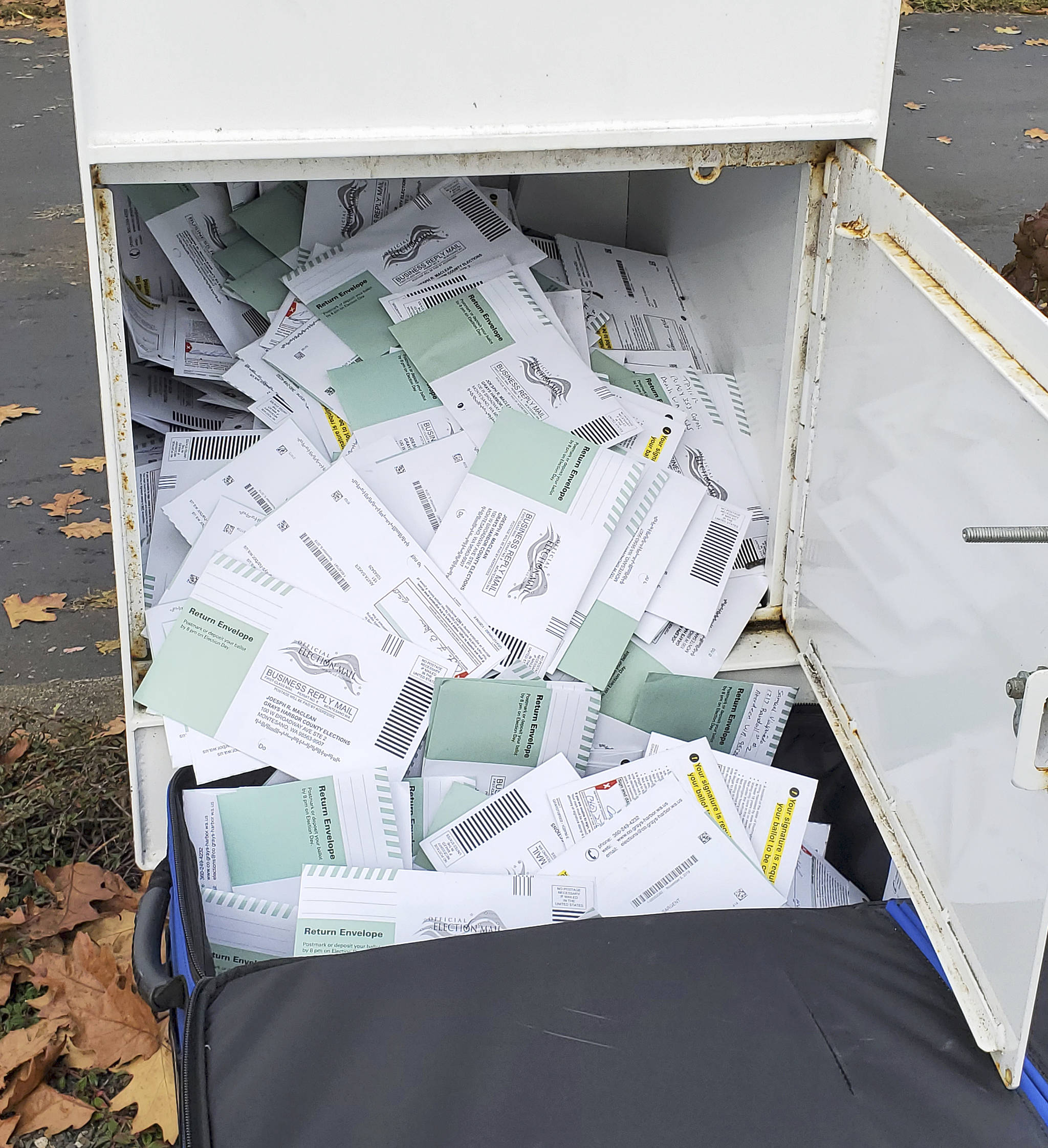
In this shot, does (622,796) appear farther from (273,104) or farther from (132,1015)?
(273,104)

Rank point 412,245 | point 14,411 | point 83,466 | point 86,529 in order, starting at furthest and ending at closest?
point 14,411
point 83,466
point 86,529
point 412,245

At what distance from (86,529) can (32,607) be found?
1.10 ft

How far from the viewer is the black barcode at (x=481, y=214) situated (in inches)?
88.3

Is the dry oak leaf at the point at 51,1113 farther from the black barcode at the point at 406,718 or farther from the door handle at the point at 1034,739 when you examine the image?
the door handle at the point at 1034,739

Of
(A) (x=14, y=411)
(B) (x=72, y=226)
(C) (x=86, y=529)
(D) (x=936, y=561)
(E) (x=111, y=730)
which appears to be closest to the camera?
(D) (x=936, y=561)

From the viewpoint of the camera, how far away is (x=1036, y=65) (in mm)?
6574

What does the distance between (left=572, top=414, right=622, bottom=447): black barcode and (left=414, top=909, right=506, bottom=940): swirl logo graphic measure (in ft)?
2.81

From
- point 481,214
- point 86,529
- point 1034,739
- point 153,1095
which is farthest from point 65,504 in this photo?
point 1034,739

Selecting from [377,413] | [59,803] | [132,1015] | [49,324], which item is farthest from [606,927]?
[49,324]

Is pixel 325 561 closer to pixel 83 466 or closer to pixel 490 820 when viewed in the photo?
pixel 490 820

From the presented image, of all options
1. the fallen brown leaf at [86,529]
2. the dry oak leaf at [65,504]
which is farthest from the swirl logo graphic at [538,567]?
the dry oak leaf at [65,504]

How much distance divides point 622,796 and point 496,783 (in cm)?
22

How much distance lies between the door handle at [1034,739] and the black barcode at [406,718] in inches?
39.3

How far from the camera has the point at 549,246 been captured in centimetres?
256
